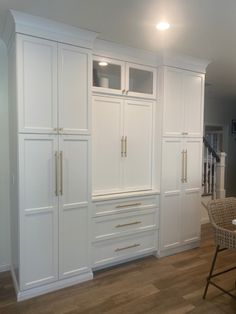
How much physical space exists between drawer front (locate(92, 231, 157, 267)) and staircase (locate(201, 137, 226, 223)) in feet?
6.08

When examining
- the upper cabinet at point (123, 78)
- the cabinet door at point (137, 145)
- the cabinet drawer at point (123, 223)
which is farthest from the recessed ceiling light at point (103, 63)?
the cabinet drawer at point (123, 223)

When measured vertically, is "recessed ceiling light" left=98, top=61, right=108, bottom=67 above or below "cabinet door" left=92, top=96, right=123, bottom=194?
above

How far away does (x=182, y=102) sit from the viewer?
3320 millimetres

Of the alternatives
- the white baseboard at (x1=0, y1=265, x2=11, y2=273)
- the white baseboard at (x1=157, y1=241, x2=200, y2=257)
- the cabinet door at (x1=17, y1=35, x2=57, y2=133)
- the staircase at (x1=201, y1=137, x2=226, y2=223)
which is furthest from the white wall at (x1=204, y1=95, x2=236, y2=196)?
the white baseboard at (x1=0, y1=265, x2=11, y2=273)

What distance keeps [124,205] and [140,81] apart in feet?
5.17

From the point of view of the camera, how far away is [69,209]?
254 cm

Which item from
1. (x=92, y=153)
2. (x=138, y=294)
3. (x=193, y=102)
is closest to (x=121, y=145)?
(x=92, y=153)

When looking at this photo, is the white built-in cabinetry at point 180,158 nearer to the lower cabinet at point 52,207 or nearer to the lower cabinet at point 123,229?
the lower cabinet at point 123,229

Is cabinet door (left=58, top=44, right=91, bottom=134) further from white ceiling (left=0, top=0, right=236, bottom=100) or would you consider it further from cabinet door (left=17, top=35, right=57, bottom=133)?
white ceiling (left=0, top=0, right=236, bottom=100)

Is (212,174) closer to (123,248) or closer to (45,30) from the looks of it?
(123,248)

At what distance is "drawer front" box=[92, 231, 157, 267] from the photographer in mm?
2843

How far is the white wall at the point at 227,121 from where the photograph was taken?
6316mm

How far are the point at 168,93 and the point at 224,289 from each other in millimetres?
2289

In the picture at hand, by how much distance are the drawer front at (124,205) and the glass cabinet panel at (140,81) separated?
53.4 inches
